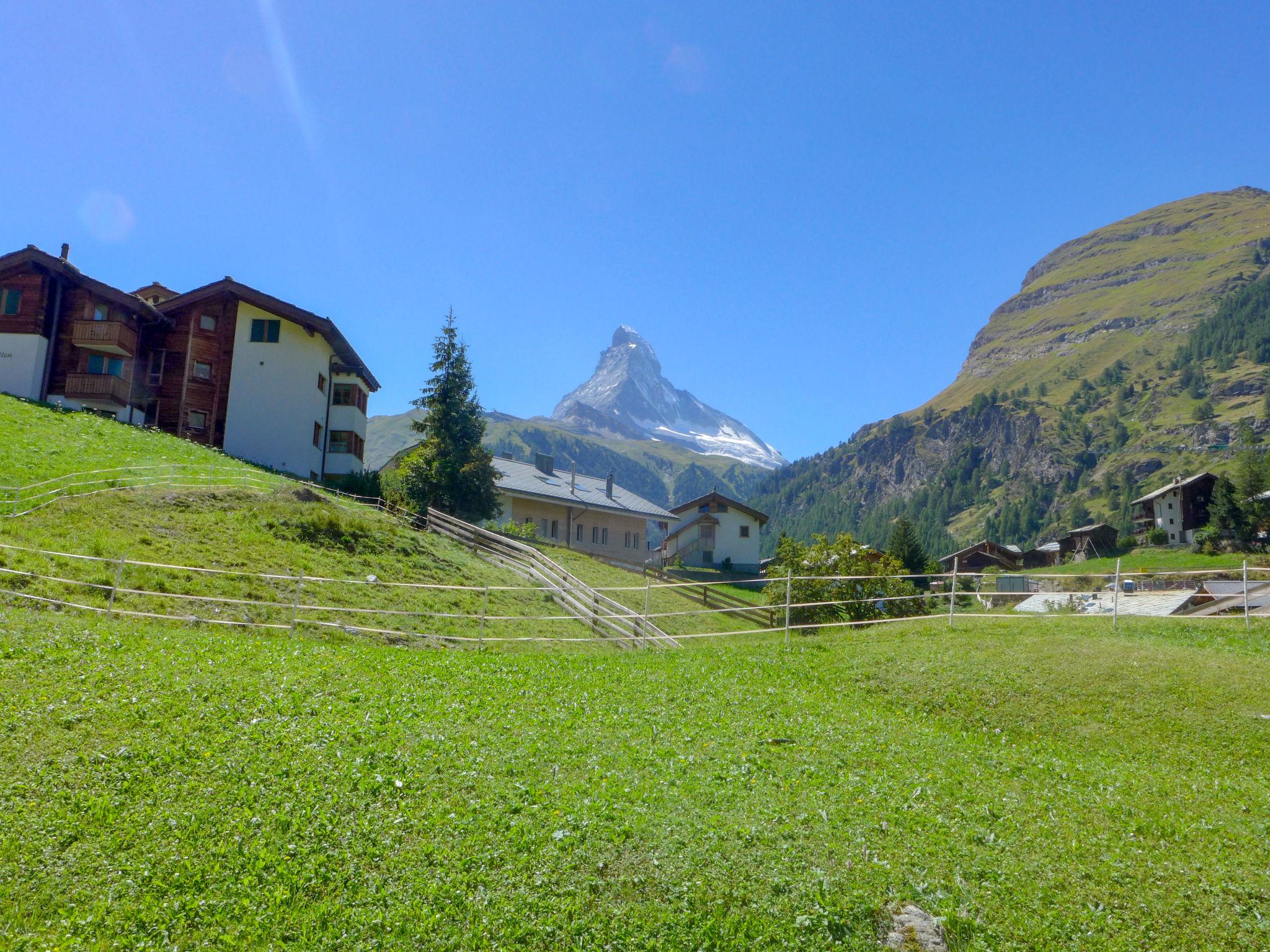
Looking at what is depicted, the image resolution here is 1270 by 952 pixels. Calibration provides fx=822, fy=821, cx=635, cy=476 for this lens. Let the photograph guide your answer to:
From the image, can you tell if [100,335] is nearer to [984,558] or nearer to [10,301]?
[10,301]

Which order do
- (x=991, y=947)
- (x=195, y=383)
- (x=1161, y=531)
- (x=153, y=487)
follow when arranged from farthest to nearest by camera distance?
(x=1161, y=531) → (x=195, y=383) → (x=153, y=487) → (x=991, y=947)

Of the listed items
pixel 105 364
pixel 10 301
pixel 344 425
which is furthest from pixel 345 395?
pixel 10 301

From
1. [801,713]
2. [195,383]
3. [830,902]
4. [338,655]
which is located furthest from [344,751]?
[195,383]

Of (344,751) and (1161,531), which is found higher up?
(1161,531)

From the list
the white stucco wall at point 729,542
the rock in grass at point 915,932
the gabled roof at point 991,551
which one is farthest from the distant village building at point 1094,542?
the rock in grass at point 915,932

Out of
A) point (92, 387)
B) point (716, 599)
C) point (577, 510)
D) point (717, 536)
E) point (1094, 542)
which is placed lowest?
point (716, 599)

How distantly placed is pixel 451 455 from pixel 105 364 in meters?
18.3

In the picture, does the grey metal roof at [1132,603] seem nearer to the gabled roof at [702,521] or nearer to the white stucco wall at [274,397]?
the gabled roof at [702,521]

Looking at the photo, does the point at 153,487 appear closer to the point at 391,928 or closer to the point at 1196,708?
the point at 391,928

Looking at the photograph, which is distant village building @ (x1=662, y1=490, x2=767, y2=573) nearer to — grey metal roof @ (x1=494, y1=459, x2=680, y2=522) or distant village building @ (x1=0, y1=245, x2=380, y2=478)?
grey metal roof @ (x1=494, y1=459, x2=680, y2=522)

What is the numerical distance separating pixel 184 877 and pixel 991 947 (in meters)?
7.78

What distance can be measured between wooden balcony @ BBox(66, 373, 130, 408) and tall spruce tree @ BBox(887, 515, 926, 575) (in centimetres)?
5035

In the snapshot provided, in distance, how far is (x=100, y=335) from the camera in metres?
40.4

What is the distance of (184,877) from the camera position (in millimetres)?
8180
